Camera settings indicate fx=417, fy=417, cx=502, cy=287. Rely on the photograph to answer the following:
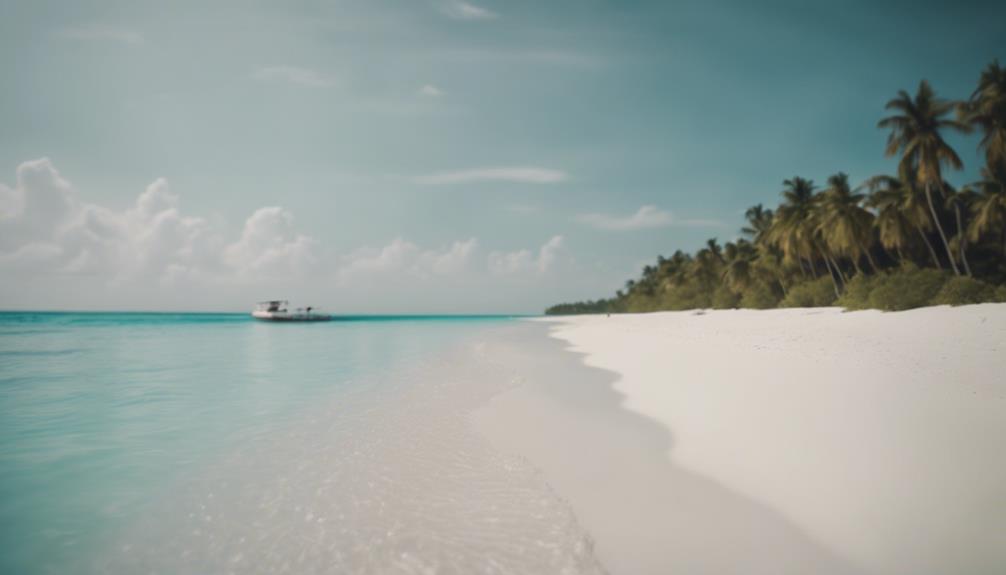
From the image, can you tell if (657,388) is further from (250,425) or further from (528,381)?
(250,425)

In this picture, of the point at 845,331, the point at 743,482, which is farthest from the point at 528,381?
the point at 845,331

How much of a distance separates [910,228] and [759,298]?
13.8m

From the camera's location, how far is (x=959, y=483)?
395cm

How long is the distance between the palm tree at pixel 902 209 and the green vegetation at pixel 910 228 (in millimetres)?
76

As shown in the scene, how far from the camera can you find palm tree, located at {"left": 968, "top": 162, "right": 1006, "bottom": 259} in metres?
24.6

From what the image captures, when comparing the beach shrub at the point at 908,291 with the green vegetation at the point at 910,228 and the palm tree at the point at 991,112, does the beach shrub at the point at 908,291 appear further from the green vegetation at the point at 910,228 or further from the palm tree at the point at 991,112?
the palm tree at the point at 991,112

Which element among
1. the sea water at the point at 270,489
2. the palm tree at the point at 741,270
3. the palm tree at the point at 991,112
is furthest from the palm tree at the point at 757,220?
the sea water at the point at 270,489

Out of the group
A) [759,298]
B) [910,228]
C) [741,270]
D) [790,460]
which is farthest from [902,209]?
[790,460]

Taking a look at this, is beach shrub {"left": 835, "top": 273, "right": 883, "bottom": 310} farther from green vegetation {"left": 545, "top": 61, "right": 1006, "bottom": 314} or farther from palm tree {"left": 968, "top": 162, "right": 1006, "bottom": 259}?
palm tree {"left": 968, "top": 162, "right": 1006, "bottom": 259}

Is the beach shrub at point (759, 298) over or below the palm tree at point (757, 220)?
below

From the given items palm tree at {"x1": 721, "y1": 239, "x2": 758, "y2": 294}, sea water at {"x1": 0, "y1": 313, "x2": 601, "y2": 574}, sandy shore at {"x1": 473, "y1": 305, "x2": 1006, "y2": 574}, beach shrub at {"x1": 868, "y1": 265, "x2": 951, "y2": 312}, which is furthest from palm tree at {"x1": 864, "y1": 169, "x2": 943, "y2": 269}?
sea water at {"x1": 0, "y1": 313, "x2": 601, "y2": 574}

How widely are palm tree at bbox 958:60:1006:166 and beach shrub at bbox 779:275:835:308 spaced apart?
1275 cm

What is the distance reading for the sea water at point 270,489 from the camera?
12.5ft

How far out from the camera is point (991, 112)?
23188 millimetres
